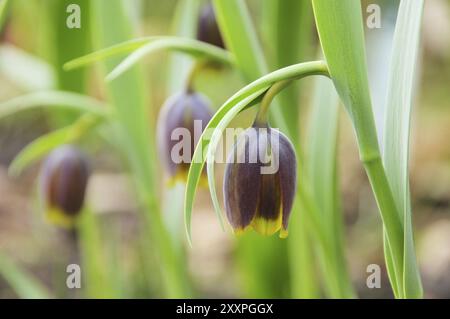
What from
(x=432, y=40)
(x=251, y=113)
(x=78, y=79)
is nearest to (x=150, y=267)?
(x=251, y=113)

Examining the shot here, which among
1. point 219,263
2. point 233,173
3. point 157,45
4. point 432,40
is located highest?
point 432,40

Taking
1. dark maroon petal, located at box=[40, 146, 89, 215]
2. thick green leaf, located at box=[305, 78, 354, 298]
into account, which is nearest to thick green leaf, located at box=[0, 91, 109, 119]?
dark maroon petal, located at box=[40, 146, 89, 215]

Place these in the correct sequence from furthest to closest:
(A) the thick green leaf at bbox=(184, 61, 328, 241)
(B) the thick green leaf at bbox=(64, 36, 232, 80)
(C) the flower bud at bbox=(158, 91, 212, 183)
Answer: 1. (C) the flower bud at bbox=(158, 91, 212, 183)
2. (B) the thick green leaf at bbox=(64, 36, 232, 80)
3. (A) the thick green leaf at bbox=(184, 61, 328, 241)

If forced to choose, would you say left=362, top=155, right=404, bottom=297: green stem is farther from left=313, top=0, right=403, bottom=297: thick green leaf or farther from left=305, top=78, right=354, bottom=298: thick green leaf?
left=305, top=78, right=354, bottom=298: thick green leaf

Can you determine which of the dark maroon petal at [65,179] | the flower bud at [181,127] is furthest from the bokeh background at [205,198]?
the flower bud at [181,127]

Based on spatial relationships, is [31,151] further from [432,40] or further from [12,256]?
[432,40]

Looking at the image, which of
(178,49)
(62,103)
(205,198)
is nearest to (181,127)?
(178,49)
